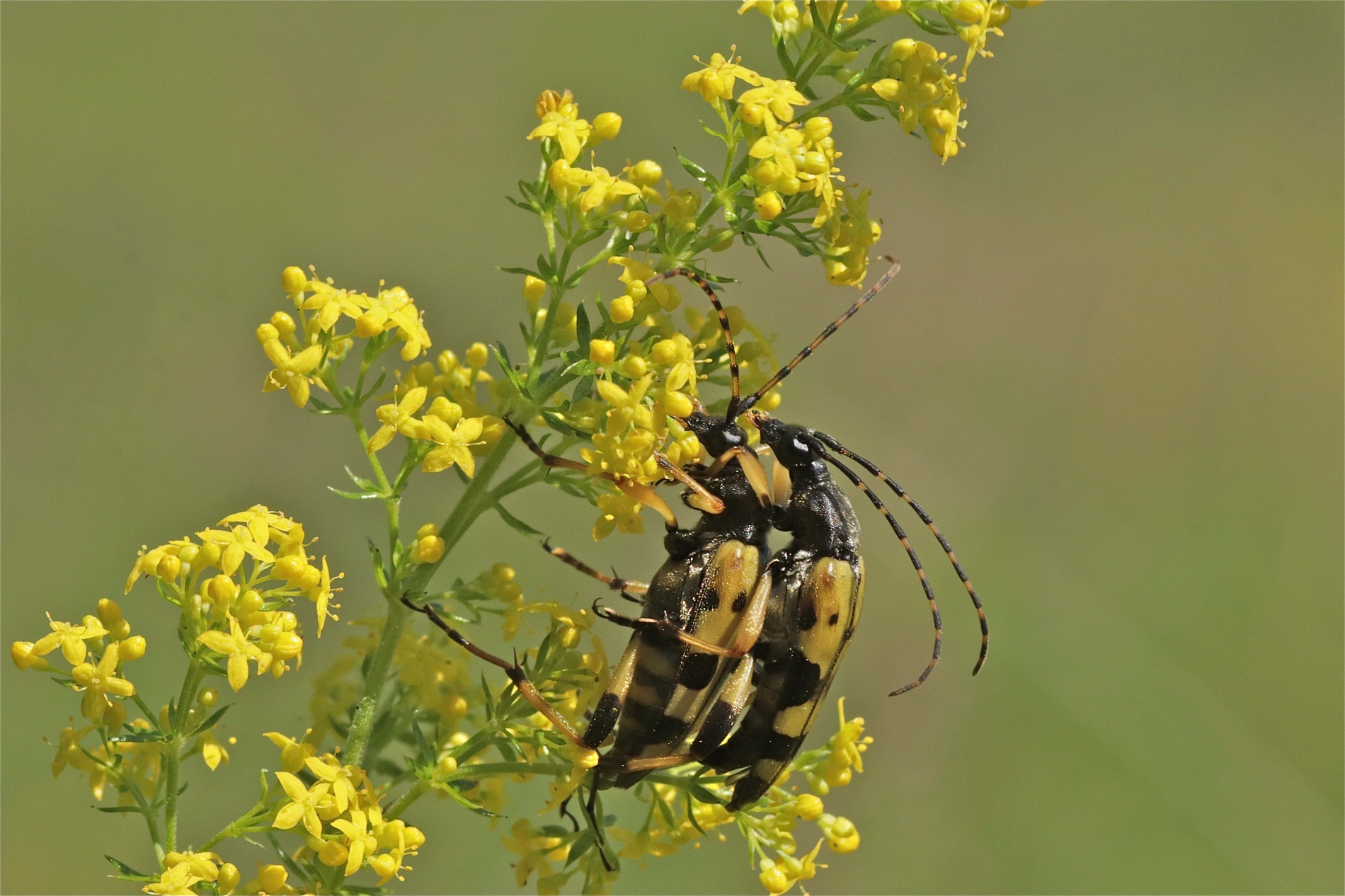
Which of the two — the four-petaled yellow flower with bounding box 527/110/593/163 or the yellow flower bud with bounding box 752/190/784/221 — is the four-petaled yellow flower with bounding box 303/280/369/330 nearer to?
the four-petaled yellow flower with bounding box 527/110/593/163

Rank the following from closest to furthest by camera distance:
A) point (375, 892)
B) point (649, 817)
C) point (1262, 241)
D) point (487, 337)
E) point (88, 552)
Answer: point (375, 892), point (649, 817), point (88, 552), point (487, 337), point (1262, 241)

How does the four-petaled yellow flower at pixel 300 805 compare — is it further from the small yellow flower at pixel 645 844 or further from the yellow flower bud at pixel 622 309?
the yellow flower bud at pixel 622 309

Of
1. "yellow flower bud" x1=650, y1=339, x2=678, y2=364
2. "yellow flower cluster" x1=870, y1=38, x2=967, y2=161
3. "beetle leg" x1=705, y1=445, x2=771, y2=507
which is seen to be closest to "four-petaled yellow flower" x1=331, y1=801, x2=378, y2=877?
"yellow flower bud" x1=650, y1=339, x2=678, y2=364

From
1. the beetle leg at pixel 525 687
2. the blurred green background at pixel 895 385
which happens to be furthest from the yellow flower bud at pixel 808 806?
the blurred green background at pixel 895 385

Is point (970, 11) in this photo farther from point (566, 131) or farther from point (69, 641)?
point (69, 641)

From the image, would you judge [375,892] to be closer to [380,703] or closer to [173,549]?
[380,703]

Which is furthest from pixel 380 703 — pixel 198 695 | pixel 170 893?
pixel 170 893

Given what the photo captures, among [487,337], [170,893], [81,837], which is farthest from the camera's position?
[487,337]
